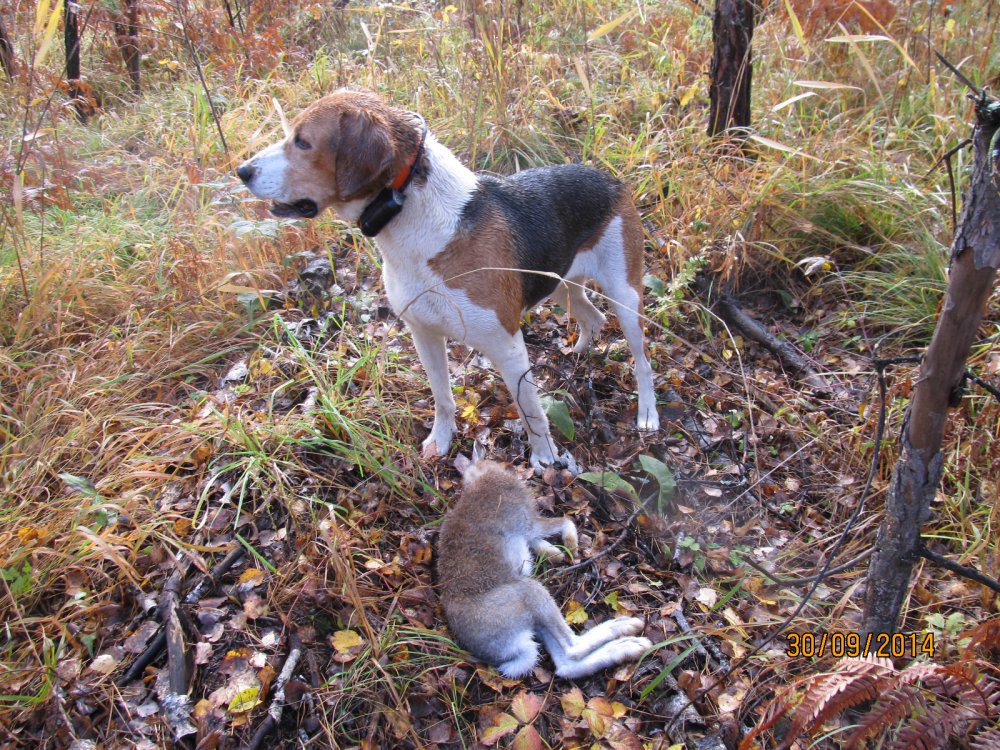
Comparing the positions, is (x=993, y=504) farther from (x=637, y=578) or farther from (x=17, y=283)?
(x=17, y=283)

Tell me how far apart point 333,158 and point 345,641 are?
195 cm

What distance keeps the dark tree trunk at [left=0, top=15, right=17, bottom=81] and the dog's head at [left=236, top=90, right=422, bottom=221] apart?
3540 mm

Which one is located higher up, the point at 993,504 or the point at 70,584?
the point at 993,504

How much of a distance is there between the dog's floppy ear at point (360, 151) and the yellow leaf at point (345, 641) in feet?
5.87

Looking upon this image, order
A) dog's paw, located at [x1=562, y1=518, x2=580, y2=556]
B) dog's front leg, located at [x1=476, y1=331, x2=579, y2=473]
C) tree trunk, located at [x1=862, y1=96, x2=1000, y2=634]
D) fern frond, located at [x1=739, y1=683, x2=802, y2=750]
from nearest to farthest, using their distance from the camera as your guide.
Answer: tree trunk, located at [x1=862, y1=96, x2=1000, y2=634] → fern frond, located at [x1=739, y1=683, x2=802, y2=750] → dog's paw, located at [x1=562, y1=518, x2=580, y2=556] → dog's front leg, located at [x1=476, y1=331, x2=579, y2=473]

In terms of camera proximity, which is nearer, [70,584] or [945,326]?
[945,326]

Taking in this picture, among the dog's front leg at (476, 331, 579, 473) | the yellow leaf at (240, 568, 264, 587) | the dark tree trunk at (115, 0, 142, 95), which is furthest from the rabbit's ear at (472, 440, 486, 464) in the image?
the dark tree trunk at (115, 0, 142, 95)

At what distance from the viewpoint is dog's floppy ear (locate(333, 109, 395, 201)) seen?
274 centimetres

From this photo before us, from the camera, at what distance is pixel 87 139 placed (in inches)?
236

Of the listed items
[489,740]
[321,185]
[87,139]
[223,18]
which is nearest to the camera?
[489,740]

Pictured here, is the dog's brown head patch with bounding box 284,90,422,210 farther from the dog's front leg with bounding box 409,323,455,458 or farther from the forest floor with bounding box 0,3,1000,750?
the forest floor with bounding box 0,3,1000,750

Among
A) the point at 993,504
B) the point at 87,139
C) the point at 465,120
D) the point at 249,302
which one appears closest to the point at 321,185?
the point at 249,302

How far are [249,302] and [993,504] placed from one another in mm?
3960

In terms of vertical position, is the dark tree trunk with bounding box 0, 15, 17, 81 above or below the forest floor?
above
